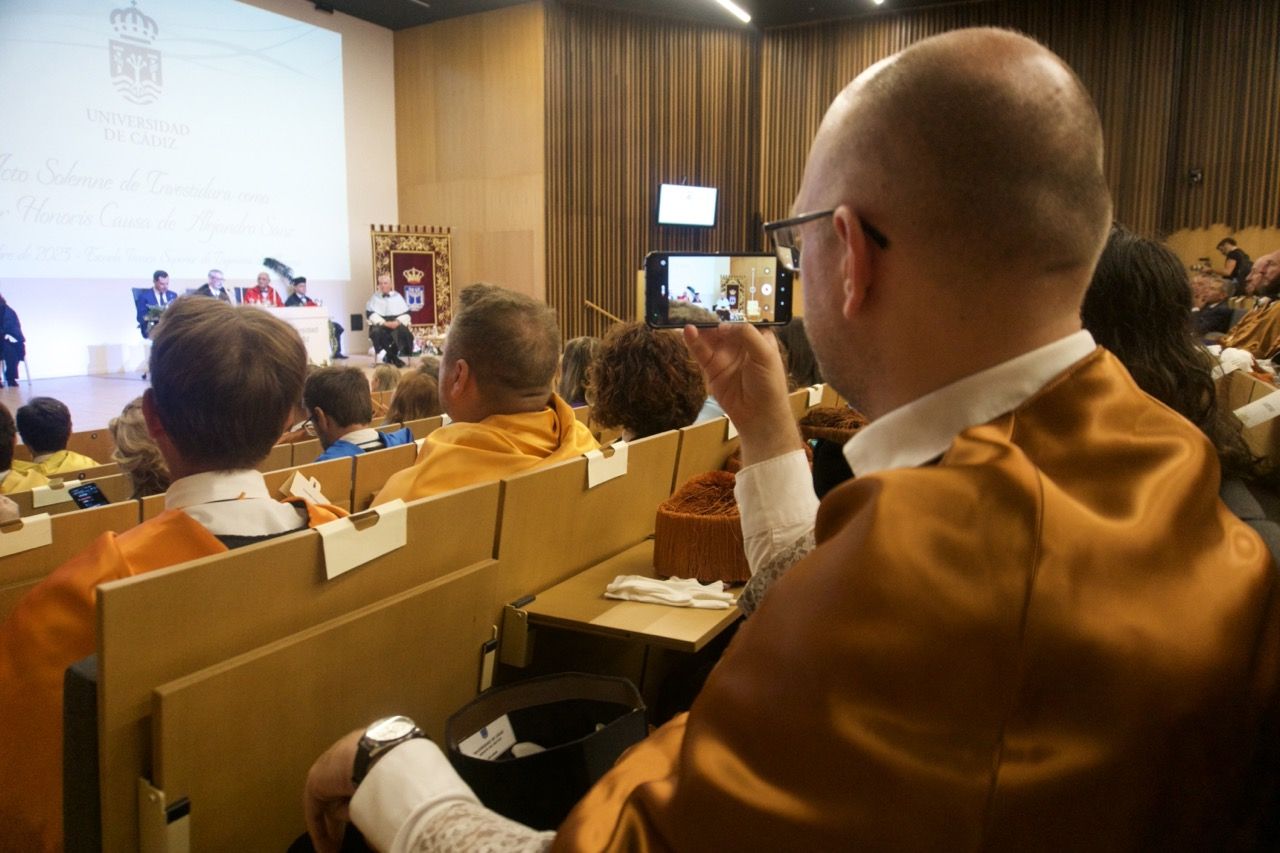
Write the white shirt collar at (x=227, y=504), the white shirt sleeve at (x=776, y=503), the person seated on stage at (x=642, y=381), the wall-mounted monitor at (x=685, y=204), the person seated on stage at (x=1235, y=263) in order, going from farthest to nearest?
the wall-mounted monitor at (x=685, y=204) → the person seated on stage at (x=1235, y=263) → the person seated on stage at (x=642, y=381) → the white shirt collar at (x=227, y=504) → the white shirt sleeve at (x=776, y=503)

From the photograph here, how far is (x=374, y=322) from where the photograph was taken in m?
10.6

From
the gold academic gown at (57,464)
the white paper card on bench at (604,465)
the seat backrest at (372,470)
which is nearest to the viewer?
the white paper card on bench at (604,465)

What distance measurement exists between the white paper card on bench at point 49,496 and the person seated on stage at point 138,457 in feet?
0.58

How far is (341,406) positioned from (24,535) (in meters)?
1.48

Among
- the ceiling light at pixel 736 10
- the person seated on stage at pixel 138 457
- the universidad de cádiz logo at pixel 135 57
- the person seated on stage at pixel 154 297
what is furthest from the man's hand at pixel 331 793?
the ceiling light at pixel 736 10

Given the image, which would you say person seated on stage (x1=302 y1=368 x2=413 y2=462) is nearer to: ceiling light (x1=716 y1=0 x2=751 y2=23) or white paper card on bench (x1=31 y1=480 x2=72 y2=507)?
white paper card on bench (x1=31 y1=480 x2=72 y2=507)

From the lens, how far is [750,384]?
1.29m

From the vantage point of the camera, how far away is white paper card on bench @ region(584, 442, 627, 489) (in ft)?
6.79

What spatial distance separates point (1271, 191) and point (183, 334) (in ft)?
35.1

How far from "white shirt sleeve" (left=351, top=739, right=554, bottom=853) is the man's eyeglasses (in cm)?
59

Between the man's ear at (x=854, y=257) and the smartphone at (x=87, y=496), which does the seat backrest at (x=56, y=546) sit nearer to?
the smartphone at (x=87, y=496)

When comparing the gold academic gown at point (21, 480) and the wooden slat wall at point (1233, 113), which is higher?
the wooden slat wall at point (1233, 113)

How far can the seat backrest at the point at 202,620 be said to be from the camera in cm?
112

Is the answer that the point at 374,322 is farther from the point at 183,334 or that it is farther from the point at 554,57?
the point at 183,334
